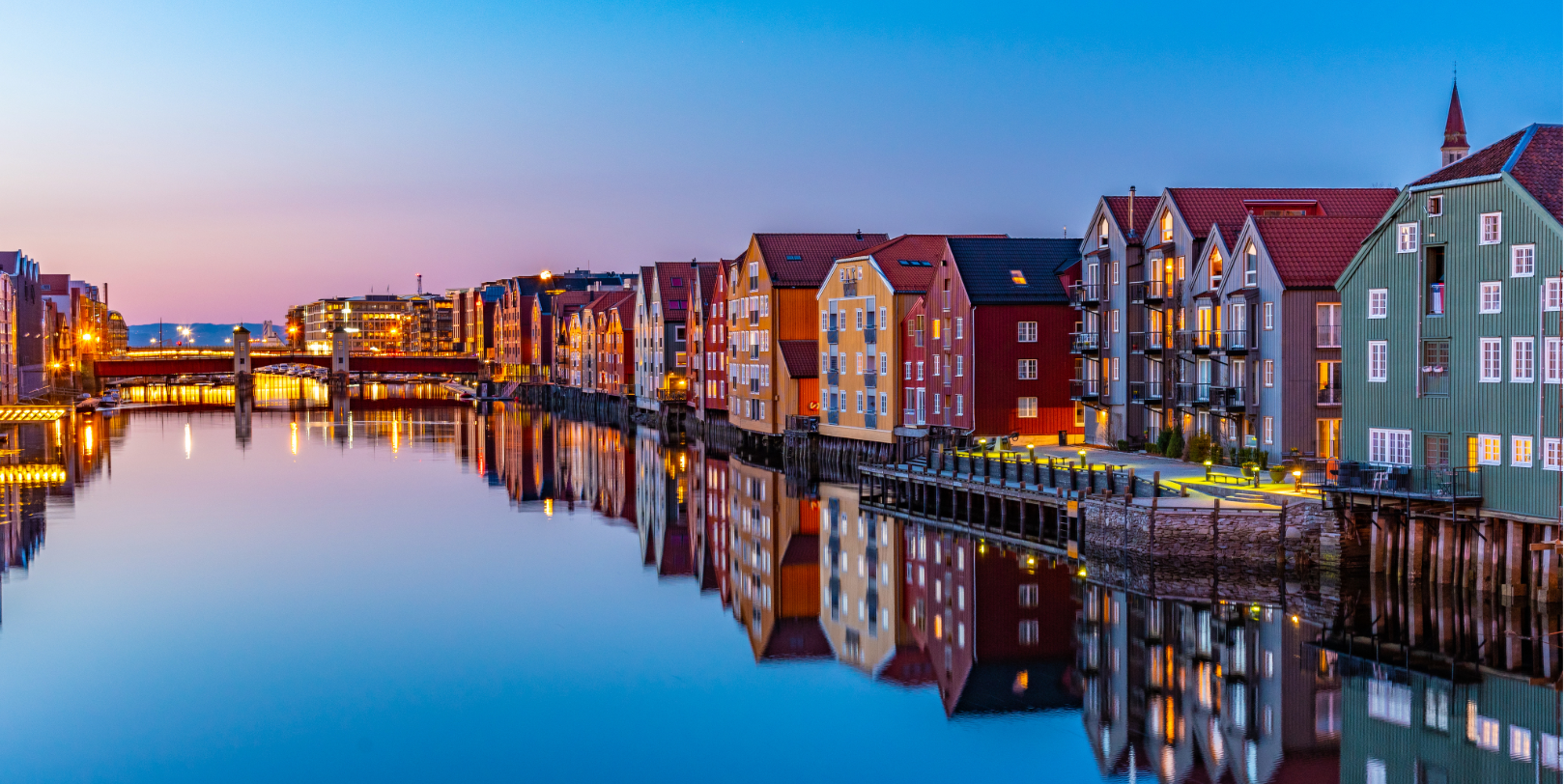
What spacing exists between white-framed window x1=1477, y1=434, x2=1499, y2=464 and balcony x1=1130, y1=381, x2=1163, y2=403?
20817 millimetres

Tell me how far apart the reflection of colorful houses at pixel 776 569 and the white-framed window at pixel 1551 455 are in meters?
16.5

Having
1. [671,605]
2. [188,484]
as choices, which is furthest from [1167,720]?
[188,484]

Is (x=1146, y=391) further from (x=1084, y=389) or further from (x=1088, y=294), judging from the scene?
(x=1088, y=294)

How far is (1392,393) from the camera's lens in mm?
38219

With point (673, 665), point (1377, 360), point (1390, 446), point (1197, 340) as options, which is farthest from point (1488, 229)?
point (673, 665)

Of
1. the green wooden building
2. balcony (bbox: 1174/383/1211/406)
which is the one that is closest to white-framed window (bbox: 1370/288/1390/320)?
the green wooden building

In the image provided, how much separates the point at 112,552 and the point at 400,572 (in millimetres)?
10769

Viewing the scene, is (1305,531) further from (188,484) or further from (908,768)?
(188,484)

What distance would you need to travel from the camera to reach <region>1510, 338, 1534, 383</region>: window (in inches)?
1347

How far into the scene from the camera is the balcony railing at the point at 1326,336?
1896 inches

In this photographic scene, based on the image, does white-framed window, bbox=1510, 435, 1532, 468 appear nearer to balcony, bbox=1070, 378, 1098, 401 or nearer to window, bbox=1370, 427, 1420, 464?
window, bbox=1370, 427, 1420, 464

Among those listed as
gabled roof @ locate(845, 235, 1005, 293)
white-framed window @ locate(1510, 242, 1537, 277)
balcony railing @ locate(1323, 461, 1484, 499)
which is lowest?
balcony railing @ locate(1323, 461, 1484, 499)

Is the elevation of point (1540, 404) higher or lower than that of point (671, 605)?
higher

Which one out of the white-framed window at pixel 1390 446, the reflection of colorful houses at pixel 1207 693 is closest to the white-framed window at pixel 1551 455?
the white-framed window at pixel 1390 446
